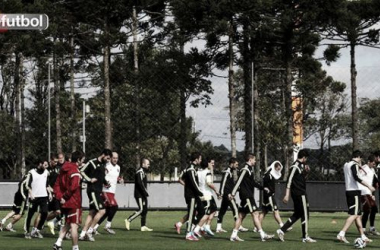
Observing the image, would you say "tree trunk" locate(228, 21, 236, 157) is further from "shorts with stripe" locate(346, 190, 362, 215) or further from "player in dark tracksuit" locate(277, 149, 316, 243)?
"shorts with stripe" locate(346, 190, 362, 215)

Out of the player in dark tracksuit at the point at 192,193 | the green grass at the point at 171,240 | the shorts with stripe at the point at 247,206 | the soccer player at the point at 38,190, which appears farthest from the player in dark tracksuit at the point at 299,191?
the soccer player at the point at 38,190

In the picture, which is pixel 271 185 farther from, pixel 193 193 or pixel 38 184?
pixel 38 184

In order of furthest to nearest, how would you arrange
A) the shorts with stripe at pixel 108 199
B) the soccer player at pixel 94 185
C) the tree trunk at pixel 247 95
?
the tree trunk at pixel 247 95 < the shorts with stripe at pixel 108 199 < the soccer player at pixel 94 185

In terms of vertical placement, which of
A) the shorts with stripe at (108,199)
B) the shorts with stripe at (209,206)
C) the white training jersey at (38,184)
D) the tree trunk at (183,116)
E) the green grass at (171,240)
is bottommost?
the green grass at (171,240)

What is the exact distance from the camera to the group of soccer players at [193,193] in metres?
19.1

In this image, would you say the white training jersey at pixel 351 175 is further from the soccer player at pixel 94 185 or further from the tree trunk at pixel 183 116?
A: the tree trunk at pixel 183 116

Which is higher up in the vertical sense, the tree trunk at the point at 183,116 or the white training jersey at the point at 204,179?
the tree trunk at the point at 183,116

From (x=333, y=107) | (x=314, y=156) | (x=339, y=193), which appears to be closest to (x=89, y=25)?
(x=314, y=156)

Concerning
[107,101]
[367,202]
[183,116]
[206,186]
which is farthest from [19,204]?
[183,116]

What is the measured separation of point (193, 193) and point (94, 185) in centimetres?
224

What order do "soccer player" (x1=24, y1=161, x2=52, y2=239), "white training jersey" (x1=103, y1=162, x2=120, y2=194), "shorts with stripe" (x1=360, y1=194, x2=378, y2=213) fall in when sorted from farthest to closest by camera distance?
"white training jersey" (x1=103, y1=162, x2=120, y2=194) < "shorts with stripe" (x1=360, y1=194, x2=378, y2=213) < "soccer player" (x1=24, y1=161, x2=52, y2=239)

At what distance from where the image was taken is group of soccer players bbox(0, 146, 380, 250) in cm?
1908

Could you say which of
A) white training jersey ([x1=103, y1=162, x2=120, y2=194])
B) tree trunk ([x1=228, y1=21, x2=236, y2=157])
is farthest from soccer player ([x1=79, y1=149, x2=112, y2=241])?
tree trunk ([x1=228, y1=21, x2=236, y2=157])

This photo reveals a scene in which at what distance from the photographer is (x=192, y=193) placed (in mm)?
21906
